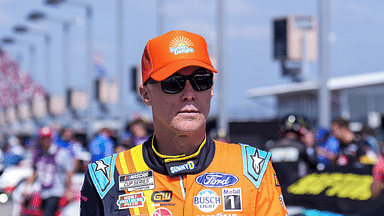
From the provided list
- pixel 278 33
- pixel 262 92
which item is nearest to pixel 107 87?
pixel 278 33

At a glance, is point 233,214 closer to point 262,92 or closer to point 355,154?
point 355,154

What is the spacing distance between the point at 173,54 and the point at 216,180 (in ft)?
1.75

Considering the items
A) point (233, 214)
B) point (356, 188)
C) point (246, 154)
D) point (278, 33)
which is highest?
point (278, 33)

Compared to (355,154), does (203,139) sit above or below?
above

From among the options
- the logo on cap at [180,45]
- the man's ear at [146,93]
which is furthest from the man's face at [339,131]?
the logo on cap at [180,45]

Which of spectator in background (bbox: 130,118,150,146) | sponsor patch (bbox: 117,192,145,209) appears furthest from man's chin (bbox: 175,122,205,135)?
spectator in background (bbox: 130,118,150,146)

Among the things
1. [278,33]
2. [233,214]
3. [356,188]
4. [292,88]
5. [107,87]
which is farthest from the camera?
[292,88]

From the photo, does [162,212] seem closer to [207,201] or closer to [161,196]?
[161,196]

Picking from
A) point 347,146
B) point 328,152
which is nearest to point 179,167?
point 347,146

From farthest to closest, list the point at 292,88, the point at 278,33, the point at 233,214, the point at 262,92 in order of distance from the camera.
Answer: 1. the point at 262,92
2. the point at 292,88
3. the point at 278,33
4. the point at 233,214

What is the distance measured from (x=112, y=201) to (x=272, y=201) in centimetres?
64

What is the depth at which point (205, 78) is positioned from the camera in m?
2.46

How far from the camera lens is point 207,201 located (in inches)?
96.4

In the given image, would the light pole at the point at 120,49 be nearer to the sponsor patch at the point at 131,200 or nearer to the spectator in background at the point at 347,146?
the spectator in background at the point at 347,146
